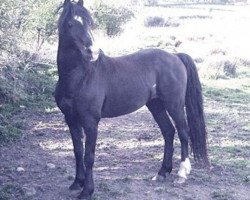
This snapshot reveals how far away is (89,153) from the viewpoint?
15.6ft

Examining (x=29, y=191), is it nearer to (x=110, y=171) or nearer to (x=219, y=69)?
(x=110, y=171)

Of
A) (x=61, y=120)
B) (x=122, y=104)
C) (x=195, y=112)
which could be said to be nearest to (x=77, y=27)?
(x=122, y=104)

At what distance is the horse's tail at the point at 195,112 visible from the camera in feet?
18.8

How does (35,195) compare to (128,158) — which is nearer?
(35,195)

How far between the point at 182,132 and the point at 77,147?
5.15ft

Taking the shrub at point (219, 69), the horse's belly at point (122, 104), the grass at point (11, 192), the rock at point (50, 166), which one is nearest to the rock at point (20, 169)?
the rock at point (50, 166)

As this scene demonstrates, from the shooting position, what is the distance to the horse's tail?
5.74m

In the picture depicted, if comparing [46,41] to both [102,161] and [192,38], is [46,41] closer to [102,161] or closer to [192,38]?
[102,161]

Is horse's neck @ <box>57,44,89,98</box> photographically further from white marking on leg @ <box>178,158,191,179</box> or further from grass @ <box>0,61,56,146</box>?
grass @ <box>0,61,56,146</box>

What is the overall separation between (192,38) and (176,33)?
186 centimetres

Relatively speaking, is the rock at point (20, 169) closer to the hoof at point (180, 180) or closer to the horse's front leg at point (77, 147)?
the horse's front leg at point (77, 147)

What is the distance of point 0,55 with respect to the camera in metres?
7.31

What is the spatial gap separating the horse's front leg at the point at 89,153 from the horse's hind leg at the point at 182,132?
1.31 m

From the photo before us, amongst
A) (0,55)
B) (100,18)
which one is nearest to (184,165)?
(0,55)
